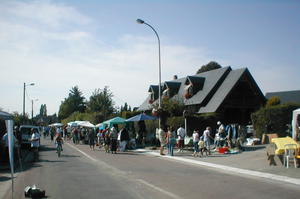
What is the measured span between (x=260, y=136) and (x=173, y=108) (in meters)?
9.93

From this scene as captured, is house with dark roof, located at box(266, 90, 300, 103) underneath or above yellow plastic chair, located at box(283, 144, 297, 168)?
above

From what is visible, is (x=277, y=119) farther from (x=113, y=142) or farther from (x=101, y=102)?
(x=101, y=102)

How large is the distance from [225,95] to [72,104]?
85493 mm

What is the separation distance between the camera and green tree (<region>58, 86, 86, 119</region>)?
114 m

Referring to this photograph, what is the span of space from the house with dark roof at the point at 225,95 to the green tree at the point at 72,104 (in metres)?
Result: 76.7

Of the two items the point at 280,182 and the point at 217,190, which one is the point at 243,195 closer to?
the point at 217,190

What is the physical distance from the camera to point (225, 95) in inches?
1432

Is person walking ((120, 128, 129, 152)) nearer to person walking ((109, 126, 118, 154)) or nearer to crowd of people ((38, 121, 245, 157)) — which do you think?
crowd of people ((38, 121, 245, 157))

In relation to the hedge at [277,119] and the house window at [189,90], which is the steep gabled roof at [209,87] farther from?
the hedge at [277,119]

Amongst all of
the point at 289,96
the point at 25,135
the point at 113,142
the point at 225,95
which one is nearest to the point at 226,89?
the point at 225,95

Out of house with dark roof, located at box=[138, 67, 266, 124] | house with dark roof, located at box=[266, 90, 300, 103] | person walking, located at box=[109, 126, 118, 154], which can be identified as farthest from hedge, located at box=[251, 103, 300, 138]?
house with dark roof, located at box=[266, 90, 300, 103]

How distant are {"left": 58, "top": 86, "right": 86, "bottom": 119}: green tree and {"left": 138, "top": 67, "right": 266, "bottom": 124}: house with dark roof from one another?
3020 inches

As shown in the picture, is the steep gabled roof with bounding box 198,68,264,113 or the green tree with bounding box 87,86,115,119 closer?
the steep gabled roof with bounding box 198,68,264,113

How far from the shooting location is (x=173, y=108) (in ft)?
115
